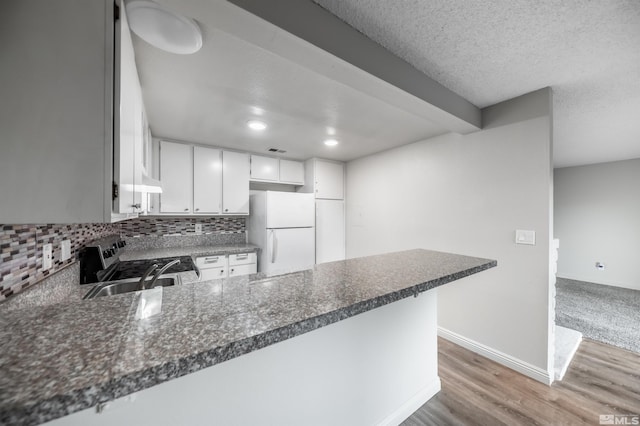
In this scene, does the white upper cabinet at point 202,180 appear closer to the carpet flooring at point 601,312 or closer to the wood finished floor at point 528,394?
the wood finished floor at point 528,394

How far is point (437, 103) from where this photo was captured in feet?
5.94

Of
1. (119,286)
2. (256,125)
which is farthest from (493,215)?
(119,286)

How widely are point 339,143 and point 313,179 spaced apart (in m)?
0.86

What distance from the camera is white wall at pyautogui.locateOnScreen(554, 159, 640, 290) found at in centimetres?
418

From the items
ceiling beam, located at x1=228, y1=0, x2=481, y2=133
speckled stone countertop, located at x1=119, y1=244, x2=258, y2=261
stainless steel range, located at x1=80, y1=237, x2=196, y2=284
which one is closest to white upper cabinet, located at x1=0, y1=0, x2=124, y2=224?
ceiling beam, located at x1=228, y1=0, x2=481, y2=133

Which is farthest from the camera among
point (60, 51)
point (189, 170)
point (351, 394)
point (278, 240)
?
point (278, 240)

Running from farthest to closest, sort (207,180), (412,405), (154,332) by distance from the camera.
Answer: (207,180)
(412,405)
(154,332)

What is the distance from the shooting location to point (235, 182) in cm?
340

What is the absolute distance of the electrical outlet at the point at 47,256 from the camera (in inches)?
48.0

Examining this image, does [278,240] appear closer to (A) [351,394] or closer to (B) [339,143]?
(B) [339,143]

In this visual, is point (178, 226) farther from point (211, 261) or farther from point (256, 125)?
point (256, 125)

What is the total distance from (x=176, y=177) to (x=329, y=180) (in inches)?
84.0

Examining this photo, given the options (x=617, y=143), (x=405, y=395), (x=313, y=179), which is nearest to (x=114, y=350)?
(x=405, y=395)

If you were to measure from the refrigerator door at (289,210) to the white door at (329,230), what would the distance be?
9.7 inches
